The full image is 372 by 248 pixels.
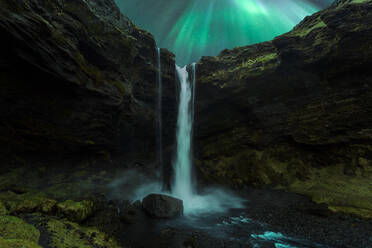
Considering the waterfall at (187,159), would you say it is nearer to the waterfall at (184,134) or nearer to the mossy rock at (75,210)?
the waterfall at (184,134)

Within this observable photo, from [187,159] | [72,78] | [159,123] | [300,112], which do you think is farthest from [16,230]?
[300,112]

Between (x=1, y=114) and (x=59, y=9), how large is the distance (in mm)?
7331

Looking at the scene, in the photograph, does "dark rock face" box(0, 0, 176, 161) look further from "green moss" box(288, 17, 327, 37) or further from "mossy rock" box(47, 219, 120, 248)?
"green moss" box(288, 17, 327, 37)

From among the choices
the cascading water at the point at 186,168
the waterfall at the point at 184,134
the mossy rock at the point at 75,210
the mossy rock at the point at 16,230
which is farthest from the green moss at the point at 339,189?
the mossy rock at the point at 16,230

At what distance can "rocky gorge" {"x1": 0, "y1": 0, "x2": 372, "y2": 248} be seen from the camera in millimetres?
7438

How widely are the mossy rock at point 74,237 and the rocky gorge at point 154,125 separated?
0.07 metres

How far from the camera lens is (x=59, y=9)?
9.81 metres

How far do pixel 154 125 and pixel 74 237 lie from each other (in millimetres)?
12743

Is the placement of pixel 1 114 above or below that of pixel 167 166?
above

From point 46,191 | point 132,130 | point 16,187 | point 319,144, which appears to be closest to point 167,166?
point 132,130

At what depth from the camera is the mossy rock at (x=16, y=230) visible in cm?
468

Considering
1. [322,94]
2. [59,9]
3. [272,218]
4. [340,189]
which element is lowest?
[272,218]

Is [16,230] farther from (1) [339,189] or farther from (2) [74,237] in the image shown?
(1) [339,189]

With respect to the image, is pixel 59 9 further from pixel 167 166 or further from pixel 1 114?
pixel 167 166
